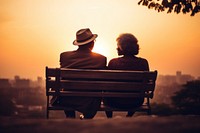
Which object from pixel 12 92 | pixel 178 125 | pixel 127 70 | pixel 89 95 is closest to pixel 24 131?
pixel 178 125

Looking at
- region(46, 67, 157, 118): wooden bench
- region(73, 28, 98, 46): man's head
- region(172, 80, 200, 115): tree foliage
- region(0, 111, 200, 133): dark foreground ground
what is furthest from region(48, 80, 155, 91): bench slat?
region(172, 80, 200, 115): tree foliage

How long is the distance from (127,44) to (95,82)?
75 centimetres

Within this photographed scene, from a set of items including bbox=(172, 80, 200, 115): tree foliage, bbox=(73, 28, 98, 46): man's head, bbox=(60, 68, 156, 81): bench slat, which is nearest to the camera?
bbox=(60, 68, 156, 81): bench slat

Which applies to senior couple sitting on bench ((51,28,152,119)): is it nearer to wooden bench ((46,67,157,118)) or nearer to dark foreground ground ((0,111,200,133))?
wooden bench ((46,67,157,118))

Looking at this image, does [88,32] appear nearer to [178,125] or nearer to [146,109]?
[146,109]

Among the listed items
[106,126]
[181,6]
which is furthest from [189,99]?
[106,126]

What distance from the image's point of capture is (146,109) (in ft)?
18.8

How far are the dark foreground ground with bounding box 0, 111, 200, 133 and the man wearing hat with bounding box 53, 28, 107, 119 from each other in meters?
1.45

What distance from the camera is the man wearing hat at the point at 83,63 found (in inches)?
218

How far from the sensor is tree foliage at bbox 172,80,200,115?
6250 cm

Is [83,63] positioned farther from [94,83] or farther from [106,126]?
[106,126]

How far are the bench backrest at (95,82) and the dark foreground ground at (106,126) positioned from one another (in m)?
1.38

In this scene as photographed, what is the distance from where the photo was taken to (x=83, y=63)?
568cm

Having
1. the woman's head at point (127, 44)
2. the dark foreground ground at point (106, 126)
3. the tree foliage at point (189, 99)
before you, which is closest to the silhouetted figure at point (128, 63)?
the woman's head at point (127, 44)
